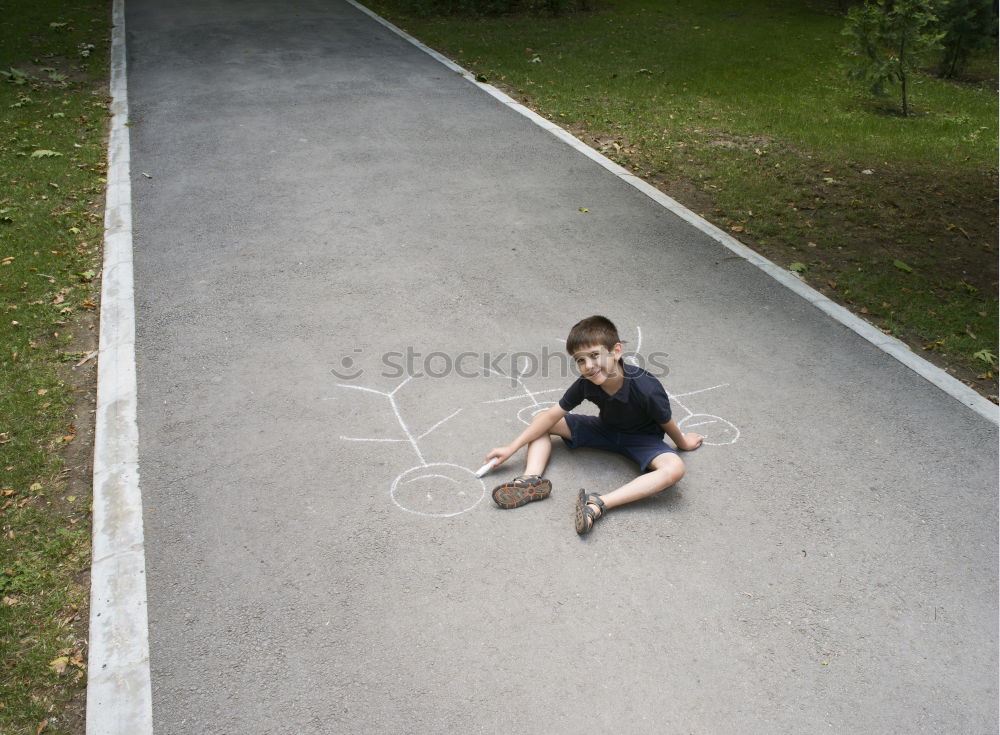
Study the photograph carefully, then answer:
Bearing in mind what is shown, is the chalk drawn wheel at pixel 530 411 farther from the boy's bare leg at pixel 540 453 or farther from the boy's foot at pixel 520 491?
the boy's foot at pixel 520 491

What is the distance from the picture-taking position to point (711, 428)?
209 inches

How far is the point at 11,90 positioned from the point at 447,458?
36.2 feet

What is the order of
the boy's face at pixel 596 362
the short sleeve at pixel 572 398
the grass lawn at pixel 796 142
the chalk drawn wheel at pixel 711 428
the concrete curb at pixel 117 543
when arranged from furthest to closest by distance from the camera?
the grass lawn at pixel 796 142, the chalk drawn wheel at pixel 711 428, the short sleeve at pixel 572 398, the boy's face at pixel 596 362, the concrete curb at pixel 117 543

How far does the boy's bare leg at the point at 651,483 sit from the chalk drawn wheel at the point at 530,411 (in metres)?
0.95

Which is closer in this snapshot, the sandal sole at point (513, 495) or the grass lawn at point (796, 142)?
the sandal sole at point (513, 495)

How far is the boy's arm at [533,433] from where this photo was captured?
4754 mm

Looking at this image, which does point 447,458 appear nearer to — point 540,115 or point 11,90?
point 540,115

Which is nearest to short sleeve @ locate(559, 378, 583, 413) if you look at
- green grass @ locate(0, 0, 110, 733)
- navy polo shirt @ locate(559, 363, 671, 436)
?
navy polo shirt @ locate(559, 363, 671, 436)

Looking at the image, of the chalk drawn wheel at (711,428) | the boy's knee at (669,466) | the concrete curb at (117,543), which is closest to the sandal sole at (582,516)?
the boy's knee at (669,466)

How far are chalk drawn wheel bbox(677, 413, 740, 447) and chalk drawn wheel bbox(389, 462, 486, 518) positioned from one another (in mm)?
1476

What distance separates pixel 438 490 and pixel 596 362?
3.87 feet

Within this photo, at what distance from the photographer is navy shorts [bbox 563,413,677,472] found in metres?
4.75

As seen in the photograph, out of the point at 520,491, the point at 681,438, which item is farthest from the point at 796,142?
the point at 520,491

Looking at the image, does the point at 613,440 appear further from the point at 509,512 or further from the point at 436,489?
the point at 436,489
